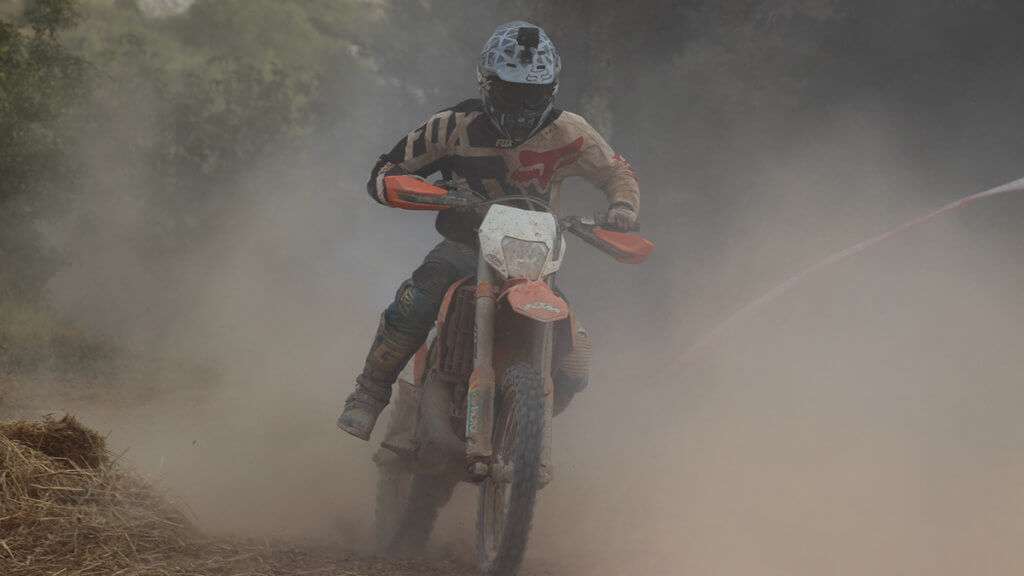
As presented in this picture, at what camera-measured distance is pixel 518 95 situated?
5996 millimetres

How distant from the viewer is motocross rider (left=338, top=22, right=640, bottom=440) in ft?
19.8

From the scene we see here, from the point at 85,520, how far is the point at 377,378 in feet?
5.88

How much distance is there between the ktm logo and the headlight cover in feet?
2.88

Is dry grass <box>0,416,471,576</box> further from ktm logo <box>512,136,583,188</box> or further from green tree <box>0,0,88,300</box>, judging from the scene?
green tree <box>0,0,88,300</box>

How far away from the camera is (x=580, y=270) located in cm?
1330

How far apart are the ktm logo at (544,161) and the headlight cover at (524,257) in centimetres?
88

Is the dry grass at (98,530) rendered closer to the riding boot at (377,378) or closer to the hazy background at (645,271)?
the riding boot at (377,378)

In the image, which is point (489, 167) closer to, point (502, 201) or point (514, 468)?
point (502, 201)

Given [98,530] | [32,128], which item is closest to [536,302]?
[98,530]

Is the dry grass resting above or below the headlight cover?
below

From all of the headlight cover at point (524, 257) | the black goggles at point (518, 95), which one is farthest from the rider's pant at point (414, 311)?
the black goggles at point (518, 95)

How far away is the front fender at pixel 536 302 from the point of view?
5.14 metres

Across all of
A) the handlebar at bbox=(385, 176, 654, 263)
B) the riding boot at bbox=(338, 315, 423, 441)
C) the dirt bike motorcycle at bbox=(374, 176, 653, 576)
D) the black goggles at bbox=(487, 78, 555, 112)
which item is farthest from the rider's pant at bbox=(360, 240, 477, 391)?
the black goggles at bbox=(487, 78, 555, 112)

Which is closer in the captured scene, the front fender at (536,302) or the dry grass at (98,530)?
the dry grass at (98,530)
